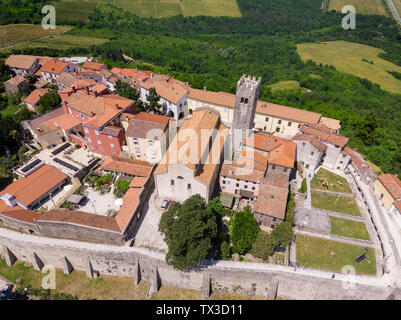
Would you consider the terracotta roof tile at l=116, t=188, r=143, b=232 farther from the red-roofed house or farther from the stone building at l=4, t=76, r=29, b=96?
the red-roofed house

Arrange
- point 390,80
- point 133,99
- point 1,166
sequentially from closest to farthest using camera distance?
point 1,166 < point 133,99 < point 390,80

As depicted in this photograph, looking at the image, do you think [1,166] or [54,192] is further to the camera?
[1,166]

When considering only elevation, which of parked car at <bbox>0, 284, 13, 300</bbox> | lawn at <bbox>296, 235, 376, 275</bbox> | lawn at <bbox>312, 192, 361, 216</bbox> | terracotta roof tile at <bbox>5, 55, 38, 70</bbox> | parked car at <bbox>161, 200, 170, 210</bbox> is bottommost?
parked car at <bbox>0, 284, 13, 300</bbox>

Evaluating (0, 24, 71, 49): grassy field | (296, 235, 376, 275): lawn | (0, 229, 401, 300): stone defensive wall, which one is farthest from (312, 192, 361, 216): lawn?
(0, 24, 71, 49): grassy field

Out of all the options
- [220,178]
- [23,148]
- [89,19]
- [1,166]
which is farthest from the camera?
[89,19]

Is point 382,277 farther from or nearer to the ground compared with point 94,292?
farther from the ground

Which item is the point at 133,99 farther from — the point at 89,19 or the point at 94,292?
the point at 89,19

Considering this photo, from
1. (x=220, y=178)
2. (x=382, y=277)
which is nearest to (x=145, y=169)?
(x=220, y=178)

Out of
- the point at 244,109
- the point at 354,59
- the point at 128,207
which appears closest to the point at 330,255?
the point at 244,109
